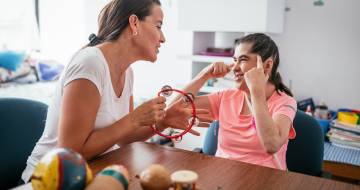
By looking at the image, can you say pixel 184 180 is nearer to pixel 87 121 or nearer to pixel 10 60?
pixel 87 121

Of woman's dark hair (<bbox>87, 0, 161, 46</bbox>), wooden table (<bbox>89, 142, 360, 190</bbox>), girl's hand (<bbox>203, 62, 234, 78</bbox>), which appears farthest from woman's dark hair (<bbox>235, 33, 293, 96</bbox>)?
wooden table (<bbox>89, 142, 360, 190</bbox>)

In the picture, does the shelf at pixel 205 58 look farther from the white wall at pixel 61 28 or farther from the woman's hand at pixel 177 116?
the white wall at pixel 61 28

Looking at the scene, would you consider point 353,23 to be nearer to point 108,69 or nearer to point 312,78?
point 312,78

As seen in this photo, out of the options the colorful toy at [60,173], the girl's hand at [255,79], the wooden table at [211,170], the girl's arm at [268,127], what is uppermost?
the girl's hand at [255,79]

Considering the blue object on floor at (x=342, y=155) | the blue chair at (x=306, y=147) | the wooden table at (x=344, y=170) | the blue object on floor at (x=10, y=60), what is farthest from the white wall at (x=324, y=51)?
the blue object on floor at (x=10, y=60)

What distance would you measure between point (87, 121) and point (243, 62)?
72 centimetres

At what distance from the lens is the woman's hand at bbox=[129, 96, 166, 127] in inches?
42.9

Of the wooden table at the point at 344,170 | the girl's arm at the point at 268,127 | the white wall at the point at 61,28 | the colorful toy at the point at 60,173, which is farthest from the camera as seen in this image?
the white wall at the point at 61,28

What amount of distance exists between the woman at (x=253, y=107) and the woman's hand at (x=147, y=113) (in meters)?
0.39

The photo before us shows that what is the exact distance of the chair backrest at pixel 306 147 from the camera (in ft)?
4.72

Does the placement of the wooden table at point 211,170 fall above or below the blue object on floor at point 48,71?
above

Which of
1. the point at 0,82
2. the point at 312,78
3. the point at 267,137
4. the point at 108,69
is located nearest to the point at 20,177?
the point at 108,69

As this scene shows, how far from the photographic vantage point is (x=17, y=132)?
1.32 metres

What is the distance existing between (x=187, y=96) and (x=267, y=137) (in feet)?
1.19
